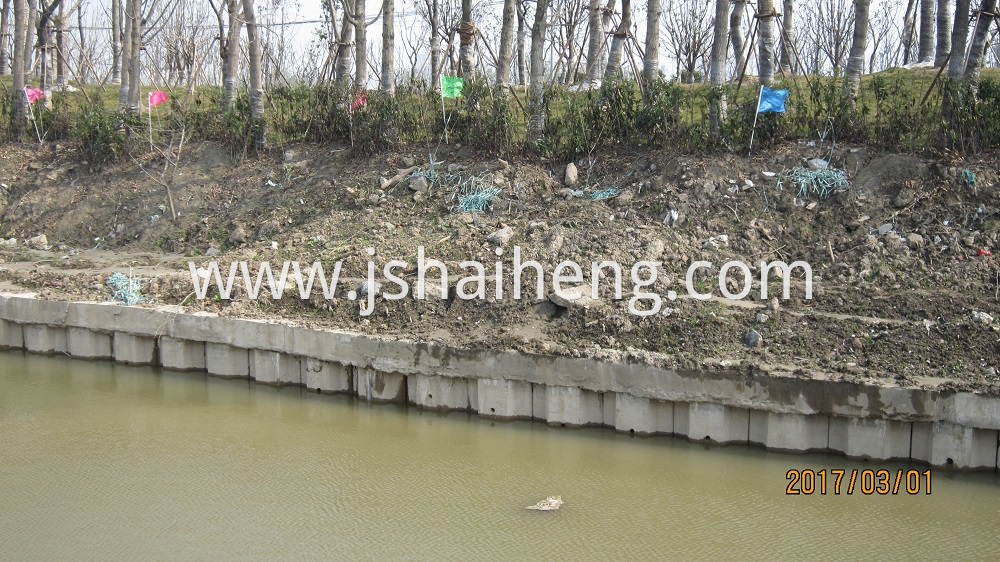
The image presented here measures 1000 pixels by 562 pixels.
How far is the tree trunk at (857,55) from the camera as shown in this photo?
10.8 meters

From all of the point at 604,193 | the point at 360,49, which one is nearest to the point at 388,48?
the point at 360,49

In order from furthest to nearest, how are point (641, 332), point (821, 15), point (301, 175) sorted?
point (821, 15) < point (301, 175) < point (641, 332)

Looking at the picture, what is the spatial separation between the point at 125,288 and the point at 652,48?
26.3ft

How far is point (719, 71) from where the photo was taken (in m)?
11.4

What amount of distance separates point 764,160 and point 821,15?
18694 millimetres

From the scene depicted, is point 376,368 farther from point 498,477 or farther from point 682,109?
point 682,109

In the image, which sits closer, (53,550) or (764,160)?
(53,550)

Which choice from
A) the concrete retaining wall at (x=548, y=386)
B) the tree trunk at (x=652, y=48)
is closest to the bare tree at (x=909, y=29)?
the tree trunk at (x=652, y=48)

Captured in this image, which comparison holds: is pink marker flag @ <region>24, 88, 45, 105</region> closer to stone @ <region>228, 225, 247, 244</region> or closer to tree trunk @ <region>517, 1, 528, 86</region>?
stone @ <region>228, 225, 247, 244</region>

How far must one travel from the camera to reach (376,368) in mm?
8227

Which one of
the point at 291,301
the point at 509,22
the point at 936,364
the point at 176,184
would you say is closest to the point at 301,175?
the point at 176,184

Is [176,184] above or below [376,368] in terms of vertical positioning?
above

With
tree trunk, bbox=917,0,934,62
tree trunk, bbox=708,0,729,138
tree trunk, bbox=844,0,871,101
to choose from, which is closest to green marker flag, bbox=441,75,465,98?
tree trunk, bbox=708,0,729,138

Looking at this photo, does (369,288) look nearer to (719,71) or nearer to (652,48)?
(719,71)
